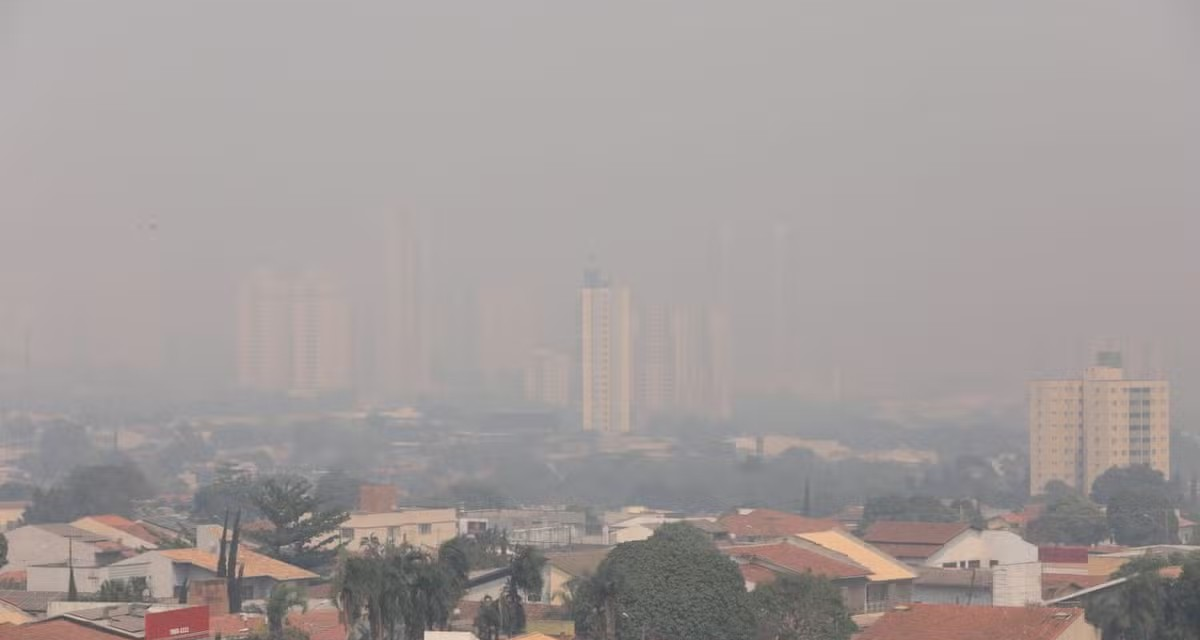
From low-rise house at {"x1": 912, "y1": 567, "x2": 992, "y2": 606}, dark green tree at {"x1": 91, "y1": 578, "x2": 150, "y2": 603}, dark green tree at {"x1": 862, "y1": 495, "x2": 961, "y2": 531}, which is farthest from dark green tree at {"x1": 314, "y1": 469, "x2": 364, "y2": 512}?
dark green tree at {"x1": 91, "y1": 578, "x2": 150, "y2": 603}

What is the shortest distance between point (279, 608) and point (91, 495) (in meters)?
45.1

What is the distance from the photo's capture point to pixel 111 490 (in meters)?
76.8

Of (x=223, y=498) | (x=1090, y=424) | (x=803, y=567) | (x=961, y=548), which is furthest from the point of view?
(x=1090, y=424)

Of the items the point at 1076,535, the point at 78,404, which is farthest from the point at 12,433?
the point at 1076,535

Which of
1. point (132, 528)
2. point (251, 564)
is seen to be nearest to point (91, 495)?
point (132, 528)

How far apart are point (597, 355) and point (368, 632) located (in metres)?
82.7

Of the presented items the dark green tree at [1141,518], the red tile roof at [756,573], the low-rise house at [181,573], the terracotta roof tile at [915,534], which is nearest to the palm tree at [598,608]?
the red tile roof at [756,573]

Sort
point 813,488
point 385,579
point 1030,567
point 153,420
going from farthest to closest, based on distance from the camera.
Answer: point 153,420, point 813,488, point 1030,567, point 385,579

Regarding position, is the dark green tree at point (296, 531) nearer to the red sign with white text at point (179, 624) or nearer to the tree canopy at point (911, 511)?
the red sign with white text at point (179, 624)

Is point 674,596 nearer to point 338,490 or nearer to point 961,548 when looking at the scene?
point 961,548

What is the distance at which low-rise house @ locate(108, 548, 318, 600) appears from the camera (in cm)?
3959

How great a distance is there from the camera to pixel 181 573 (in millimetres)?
40188

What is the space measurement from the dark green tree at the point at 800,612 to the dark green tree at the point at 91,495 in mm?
38881

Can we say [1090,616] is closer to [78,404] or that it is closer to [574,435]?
[574,435]
